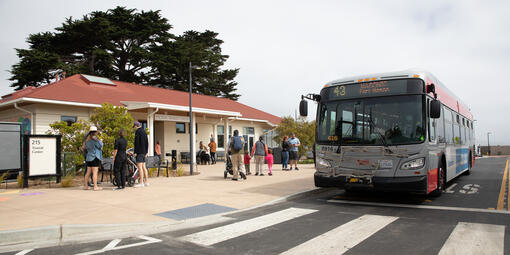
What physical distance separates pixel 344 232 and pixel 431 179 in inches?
130

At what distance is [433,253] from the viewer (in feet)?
14.3

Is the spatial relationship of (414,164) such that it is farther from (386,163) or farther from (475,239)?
(475,239)

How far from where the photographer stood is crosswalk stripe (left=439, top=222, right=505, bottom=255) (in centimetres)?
442

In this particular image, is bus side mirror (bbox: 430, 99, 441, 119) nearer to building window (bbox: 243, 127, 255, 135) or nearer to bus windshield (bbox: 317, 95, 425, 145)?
bus windshield (bbox: 317, 95, 425, 145)

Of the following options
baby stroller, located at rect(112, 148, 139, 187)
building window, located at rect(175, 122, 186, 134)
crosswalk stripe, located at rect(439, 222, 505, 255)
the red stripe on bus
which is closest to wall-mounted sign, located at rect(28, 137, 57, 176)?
baby stroller, located at rect(112, 148, 139, 187)

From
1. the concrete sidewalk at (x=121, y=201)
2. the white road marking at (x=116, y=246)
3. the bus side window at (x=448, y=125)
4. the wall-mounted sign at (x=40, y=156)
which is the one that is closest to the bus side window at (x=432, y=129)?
the bus side window at (x=448, y=125)

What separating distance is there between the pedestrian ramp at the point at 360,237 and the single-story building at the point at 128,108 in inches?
588

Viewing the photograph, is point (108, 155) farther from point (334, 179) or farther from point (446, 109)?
point (446, 109)

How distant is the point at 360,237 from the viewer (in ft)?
16.9

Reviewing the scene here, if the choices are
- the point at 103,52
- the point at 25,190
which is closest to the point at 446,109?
the point at 25,190

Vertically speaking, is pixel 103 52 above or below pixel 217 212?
above

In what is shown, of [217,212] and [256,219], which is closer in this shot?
[256,219]

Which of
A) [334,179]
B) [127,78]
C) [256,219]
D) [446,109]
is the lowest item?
[256,219]

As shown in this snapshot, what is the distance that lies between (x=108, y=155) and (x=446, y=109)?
12590 millimetres
